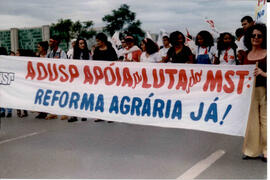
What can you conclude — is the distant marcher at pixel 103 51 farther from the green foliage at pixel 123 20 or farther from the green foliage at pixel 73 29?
the green foliage at pixel 123 20

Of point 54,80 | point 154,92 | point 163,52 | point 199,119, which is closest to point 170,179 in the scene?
→ point 199,119

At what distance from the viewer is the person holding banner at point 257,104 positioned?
457 centimetres

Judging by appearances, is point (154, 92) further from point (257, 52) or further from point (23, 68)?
Result: point (23, 68)

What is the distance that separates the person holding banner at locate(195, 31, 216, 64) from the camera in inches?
283

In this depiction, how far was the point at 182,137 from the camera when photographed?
618 centimetres

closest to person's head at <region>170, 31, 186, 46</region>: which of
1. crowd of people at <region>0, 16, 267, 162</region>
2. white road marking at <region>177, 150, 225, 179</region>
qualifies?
crowd of people at <region>0, 16, 267, 162</region>

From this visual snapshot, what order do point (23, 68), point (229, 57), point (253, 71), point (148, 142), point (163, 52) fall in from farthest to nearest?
point (163, 52)
point (229, 57)
point (23, 68)
point (148, 142)
point (253, 71)

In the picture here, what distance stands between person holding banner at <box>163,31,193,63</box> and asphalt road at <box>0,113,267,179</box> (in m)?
1.30

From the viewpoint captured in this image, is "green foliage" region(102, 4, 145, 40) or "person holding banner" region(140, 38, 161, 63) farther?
"green foliage" region(102, 4, 145, 40)

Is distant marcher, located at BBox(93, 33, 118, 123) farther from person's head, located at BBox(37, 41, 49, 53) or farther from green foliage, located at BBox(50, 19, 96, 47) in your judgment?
green foliage, located at BBox(50, 19, 96, 47)

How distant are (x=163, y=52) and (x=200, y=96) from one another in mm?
4659

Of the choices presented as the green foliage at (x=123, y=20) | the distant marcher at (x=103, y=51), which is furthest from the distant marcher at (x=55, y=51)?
the green foliage at (x=123, y=20)

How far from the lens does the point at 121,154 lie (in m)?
5.04

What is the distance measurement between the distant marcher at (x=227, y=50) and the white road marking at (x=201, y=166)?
259 cm
